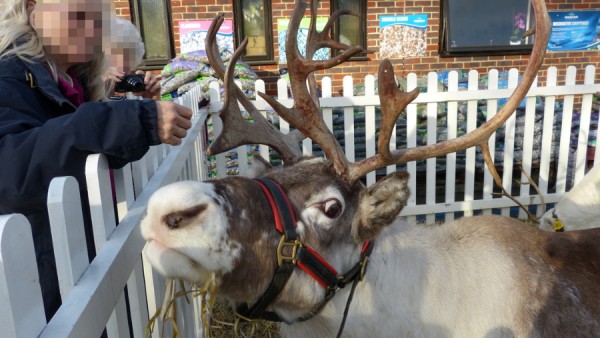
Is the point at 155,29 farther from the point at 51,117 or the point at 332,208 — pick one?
the point at 332,208

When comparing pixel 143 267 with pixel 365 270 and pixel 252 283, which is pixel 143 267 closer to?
pixel 252 283

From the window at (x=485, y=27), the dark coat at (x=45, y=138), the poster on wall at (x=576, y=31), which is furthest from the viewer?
the poster on wall at (x=576, y=31)

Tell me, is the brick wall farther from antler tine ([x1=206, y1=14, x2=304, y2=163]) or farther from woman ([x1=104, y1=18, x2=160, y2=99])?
antler tine ([x1=206, y1=14, x2=304, y2=163])

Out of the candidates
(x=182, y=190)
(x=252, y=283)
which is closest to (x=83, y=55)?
(x=182, y=190)

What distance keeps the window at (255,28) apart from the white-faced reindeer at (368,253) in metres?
5.67

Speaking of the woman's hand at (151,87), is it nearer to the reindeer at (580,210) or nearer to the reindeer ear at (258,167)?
the reindeer ear at (258,167)

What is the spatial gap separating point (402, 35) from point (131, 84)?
6028 mm

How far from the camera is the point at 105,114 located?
5.00ft

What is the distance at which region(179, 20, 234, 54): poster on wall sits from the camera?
7.71 m

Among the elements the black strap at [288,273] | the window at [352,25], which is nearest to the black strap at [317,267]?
the black strap at [288,273]

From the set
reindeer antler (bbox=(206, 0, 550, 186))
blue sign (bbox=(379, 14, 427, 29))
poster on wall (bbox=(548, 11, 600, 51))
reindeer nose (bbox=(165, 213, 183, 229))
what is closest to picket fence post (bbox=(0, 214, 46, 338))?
reindeer nose (bbox=(165, 213, 183, 229))

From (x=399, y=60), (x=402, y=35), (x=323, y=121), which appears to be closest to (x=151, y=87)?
(x=323, y=121)

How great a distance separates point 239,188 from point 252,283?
344 mm

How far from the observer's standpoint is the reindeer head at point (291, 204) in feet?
4.93
